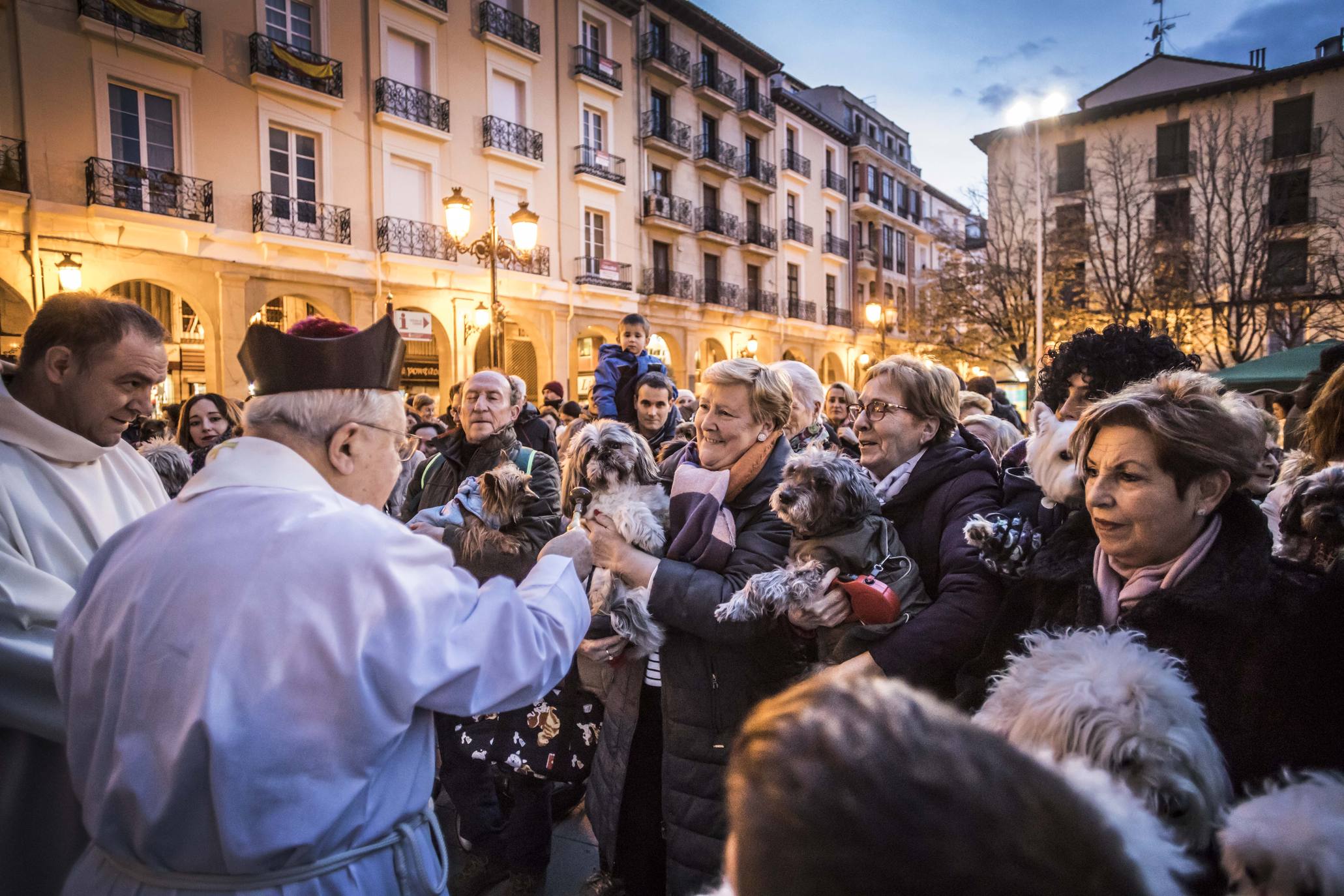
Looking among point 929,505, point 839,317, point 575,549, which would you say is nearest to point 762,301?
point 839,317

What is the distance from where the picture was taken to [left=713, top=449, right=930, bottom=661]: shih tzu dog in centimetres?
233

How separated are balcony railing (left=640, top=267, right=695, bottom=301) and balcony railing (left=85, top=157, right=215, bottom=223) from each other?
12.8m

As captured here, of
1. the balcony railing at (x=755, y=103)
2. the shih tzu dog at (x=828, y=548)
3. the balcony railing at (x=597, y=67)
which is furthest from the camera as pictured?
the balcony railing at (x=755, y=103)

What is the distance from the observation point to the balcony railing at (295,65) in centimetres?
1490

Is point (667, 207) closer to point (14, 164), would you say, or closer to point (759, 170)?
point (759, 170)

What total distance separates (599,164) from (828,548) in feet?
72.0

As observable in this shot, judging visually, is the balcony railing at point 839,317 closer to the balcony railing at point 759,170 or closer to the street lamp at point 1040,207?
the balcony railing at point 759,170

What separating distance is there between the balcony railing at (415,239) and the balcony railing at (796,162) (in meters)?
17.4

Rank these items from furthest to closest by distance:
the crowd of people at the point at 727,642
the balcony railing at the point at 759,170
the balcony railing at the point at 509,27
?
the balcony railing at the point at 759,170
the balcony railing at the point at 509,27
the crowd of people at the point at 727,642

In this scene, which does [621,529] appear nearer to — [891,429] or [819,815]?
[891,429]

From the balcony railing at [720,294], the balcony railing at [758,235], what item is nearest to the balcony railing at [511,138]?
the balcony railing at [720,294]

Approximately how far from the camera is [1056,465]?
7.04 ft

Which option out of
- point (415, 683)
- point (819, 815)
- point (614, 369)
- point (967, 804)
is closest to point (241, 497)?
point (415, 683)

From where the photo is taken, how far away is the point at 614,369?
6188 millimetres
